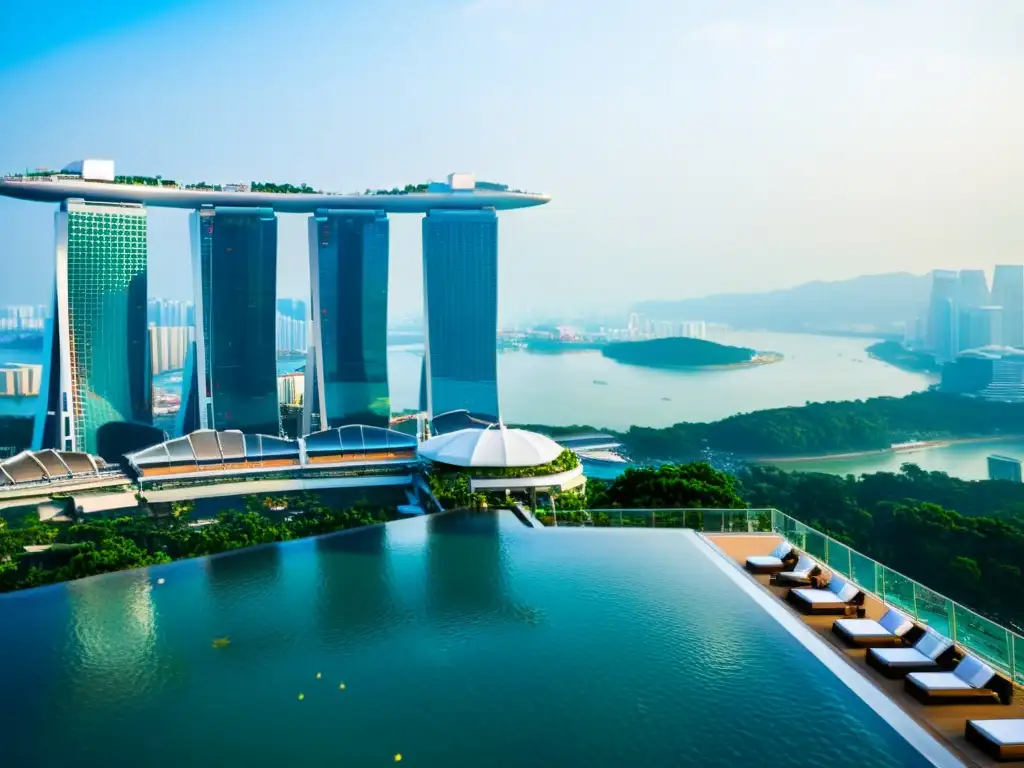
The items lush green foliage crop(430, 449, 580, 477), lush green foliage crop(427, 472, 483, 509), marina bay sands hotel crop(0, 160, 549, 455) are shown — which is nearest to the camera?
lush green foliage crop(427, 472, 483, 509)

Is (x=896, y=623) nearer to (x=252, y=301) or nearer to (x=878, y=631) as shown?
(x=878, y=631)

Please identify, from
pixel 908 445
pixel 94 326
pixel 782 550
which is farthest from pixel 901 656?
pixel 908 445

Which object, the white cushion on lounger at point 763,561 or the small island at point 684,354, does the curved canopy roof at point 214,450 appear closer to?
the white cushion on lounger at point 763,561

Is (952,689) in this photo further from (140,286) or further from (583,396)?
(583,396)

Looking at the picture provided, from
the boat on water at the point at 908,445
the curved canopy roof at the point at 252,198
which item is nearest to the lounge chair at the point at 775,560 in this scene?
the curved canopy roof at the point at 252,198

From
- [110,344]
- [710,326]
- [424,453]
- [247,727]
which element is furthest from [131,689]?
[710,326]

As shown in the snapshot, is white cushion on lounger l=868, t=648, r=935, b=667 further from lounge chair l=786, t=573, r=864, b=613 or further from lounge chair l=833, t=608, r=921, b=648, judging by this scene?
lounge chair l=786, t=573, r=864, b=613

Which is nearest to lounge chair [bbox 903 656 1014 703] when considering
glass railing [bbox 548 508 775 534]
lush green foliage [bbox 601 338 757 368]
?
glass railing [bbox 548 508 775 534]
